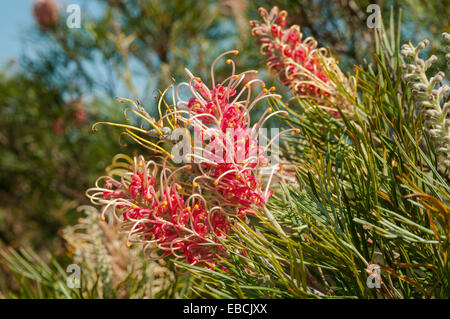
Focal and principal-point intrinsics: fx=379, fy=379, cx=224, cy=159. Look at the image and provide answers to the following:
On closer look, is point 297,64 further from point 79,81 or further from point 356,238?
point 79,81

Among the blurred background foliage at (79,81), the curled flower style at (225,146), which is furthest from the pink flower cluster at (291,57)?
the blurred background foliage at (79,81)

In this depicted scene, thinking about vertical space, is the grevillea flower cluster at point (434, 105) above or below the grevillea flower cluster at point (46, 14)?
below

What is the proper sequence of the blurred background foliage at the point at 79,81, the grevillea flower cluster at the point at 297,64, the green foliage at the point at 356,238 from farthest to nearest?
the blurred background foliage at the point at 79,81
the grevillea flower cluster at the point at 297,64
the green foliage at the point at 356,238

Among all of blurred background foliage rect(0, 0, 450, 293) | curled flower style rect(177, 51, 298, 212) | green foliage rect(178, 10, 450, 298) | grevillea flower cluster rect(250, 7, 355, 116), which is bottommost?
green foliage rect(178, 10, 450, 298)

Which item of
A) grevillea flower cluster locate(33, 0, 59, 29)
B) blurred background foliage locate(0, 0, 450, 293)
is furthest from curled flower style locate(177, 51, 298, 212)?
grevillea flower cluster locate(33, 0, 59, 29)

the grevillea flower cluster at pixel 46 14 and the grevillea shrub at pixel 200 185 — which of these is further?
the grevillea flower cluster at pixel 46 14

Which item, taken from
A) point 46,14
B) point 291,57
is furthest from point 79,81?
point 291,57

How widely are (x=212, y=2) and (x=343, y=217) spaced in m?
1.43

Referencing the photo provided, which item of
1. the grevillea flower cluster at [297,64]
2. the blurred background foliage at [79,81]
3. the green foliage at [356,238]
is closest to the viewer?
the green foliage at [356,238]

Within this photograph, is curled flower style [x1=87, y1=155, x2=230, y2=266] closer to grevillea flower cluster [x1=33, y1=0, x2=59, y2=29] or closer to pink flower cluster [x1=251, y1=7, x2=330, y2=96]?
pink flower cluster [x1=251, y1=7, x2=330, y2=96]

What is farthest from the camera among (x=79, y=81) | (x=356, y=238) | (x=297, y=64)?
(x=79, y=81)

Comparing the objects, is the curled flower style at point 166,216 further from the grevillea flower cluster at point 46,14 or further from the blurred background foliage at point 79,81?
the grevillea flower cluster at point 46,14

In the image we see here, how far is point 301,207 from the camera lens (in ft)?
1.02

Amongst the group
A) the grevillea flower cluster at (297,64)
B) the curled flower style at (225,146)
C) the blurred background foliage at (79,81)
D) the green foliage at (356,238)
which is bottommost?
the green foliage at (356,238)
